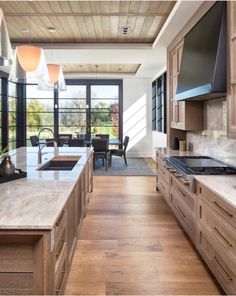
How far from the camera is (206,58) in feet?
11.7

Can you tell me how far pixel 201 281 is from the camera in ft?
8.90

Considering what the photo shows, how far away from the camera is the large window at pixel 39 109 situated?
11.9 metres

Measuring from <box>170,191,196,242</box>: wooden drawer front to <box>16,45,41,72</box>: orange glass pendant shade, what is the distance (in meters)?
2.53

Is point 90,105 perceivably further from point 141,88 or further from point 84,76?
point 141,88

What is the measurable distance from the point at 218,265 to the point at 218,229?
29 cm

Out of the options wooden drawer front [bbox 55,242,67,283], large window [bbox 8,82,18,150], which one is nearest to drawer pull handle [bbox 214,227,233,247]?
wooden drawer front [bbox 55,242,67,283]

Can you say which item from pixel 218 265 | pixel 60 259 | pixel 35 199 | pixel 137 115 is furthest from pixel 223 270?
pixel 137 115

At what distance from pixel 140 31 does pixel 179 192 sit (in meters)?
3.37

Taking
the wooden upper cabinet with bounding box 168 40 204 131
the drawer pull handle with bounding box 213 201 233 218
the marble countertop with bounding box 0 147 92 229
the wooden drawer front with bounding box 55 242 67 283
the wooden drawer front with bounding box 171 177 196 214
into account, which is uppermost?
the wooden upper cabinet with bounding box 168 40 204 131

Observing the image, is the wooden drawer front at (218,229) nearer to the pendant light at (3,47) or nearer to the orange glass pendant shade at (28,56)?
the pendant light at (3,47)

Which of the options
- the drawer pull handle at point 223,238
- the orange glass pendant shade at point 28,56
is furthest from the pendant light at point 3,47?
the drawer pull handle at point 223,238

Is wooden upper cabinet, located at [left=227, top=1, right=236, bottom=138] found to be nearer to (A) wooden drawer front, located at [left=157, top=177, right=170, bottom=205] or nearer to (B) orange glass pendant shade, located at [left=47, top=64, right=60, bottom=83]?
(A) wooden drawer front, located at [left=157, top=177, right=170, bottom=205]

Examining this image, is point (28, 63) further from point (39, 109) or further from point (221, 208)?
point (39, 109)

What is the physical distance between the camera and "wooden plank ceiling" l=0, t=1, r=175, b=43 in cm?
464
